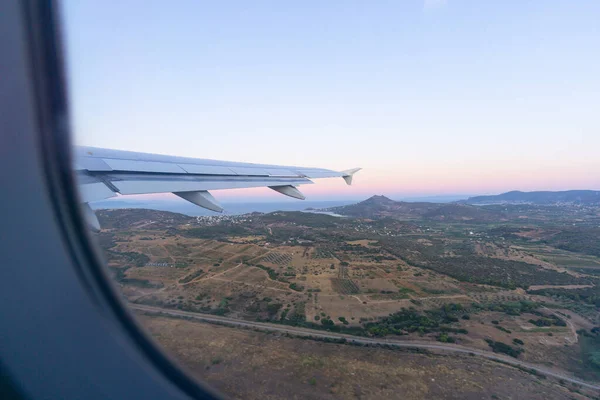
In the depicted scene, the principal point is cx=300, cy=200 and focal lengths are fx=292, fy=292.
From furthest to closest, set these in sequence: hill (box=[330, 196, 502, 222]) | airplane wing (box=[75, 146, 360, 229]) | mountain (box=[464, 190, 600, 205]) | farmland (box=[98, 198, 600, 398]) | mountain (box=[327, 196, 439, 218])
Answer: mountain (box=[464, 190, 600, 205]) < mountain (box=[327, 196, 439, 218]) < hill (box=[330, 196, 502, 222]) < farmland (box=[98, 198, 600, 398]) < airplane wing (box=[75, 146, 360, 229])

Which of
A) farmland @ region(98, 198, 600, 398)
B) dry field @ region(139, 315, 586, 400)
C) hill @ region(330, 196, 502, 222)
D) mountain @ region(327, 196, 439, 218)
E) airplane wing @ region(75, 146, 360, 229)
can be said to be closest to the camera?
airplane wing @ region(75, 146, 360, 229)

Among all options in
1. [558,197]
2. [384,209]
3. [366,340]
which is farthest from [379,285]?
[558,197]

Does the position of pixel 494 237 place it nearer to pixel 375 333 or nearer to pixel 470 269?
pixel 470 269

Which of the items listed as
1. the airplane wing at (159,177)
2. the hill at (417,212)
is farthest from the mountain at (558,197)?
the airplane wing at (159,177)

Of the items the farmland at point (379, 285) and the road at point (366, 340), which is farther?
the farmland at point (379, 285)

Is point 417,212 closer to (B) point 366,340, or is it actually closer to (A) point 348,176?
(B) point 366,340

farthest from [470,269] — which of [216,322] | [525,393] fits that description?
[216,322]

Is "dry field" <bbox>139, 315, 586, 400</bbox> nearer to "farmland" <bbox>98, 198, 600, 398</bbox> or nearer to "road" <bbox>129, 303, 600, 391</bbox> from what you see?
"road" <bbox>129, 303, 600, 391</bbox>

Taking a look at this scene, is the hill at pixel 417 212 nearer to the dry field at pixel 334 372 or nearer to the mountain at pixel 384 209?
the mountain at pixel 384 209

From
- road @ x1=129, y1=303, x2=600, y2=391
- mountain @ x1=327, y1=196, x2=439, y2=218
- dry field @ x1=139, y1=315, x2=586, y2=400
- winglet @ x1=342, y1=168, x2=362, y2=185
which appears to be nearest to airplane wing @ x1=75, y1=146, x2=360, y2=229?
winglet @ x1=342, y1=168, x2=362, y2=185
